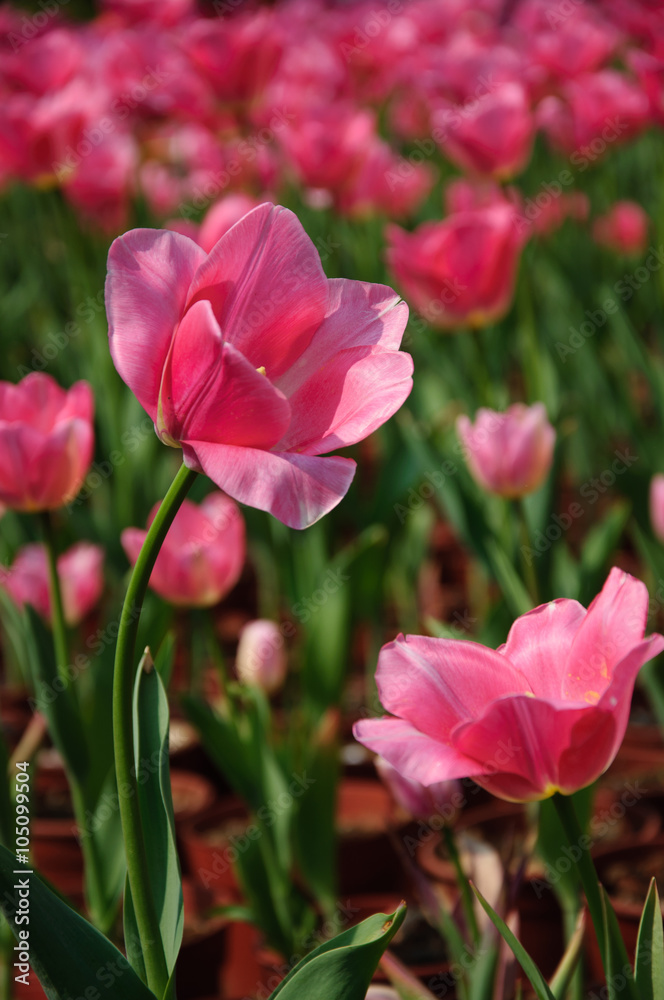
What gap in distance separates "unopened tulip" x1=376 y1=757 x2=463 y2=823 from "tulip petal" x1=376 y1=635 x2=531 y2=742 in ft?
1.09

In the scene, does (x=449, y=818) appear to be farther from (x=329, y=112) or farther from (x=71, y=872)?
(x=329, y=112)

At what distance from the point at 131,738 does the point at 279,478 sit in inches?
5.8

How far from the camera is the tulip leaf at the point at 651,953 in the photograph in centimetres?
54

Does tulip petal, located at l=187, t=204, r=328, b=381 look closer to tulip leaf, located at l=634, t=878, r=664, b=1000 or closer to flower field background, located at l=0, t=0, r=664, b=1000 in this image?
flower field background, located at l=0, t=0, r=664, b=1000

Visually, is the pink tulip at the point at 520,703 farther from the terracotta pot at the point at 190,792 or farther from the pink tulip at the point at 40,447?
the terracotta pot at the point at 190,792

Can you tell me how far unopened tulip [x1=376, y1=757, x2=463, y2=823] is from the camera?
2.74 feet

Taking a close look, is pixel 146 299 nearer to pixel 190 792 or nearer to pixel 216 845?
pixel 216 845

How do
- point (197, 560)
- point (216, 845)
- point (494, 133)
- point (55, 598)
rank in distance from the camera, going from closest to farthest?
point (55, 598)
point (197, 560)
point (216, 845)
point (494, 133)

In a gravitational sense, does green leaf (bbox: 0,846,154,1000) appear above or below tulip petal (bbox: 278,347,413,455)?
below

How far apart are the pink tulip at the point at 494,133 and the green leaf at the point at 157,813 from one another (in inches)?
55.5

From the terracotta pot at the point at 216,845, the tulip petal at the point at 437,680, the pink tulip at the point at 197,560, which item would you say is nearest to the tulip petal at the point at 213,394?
the tulip petal at the point at 437,680

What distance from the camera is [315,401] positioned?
0.53 m

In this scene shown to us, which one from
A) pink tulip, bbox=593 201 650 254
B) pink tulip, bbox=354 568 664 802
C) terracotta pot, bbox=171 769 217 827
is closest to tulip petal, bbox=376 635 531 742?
pink tulip, bbox=354 568 664 802

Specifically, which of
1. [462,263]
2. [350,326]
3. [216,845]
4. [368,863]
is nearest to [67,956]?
[350,326]
